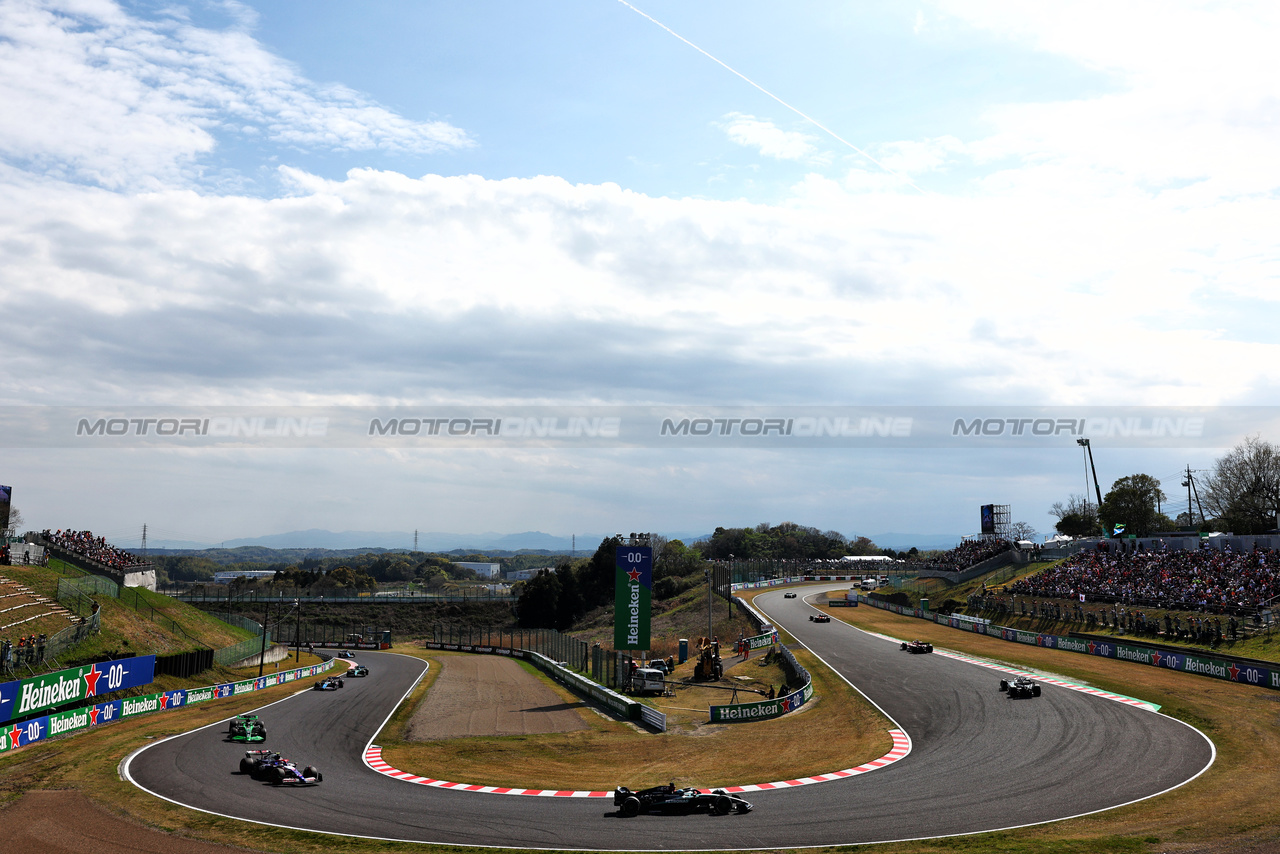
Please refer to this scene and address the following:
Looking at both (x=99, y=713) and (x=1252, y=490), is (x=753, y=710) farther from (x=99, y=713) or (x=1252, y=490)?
(x=1252, y=490)

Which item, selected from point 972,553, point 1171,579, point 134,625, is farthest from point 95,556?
point 972,553

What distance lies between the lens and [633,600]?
49.4 metres

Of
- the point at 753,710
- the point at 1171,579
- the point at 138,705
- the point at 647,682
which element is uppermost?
the point at 1171,579

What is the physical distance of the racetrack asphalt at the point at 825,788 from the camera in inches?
884

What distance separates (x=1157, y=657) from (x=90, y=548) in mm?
85617

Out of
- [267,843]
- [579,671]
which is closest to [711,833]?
[267,843]

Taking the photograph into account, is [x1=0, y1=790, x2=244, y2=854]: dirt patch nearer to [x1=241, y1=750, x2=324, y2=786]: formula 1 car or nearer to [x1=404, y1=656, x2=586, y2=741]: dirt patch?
[x1=241, y1=750, x2=324, y2=786]: formula 1 car

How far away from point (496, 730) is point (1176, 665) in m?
→ 40.9

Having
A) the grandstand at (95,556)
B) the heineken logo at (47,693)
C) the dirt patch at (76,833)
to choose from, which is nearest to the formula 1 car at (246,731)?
the heineken logo at (47,693)

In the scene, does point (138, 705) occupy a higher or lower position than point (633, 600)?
lower

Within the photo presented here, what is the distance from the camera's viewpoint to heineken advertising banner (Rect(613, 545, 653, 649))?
49.2 metres

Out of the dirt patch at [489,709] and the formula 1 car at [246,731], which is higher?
the formula 1 car at [246,731]

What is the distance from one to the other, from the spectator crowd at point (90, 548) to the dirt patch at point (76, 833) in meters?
54.8

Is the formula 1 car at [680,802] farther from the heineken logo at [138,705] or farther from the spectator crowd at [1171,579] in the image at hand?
the spectator crowd at [1171,579]
